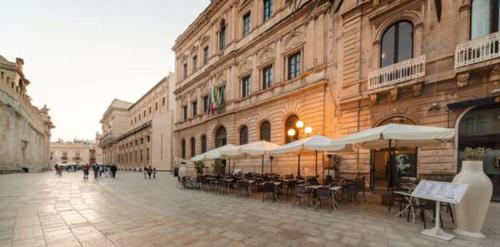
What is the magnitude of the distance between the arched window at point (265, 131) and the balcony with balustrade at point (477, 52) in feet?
35.2

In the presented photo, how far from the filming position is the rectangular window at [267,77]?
704 inches

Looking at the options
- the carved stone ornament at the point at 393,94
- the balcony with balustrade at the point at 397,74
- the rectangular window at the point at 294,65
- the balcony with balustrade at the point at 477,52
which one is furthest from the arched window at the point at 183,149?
the balcony with balustrade at the point at 477,52

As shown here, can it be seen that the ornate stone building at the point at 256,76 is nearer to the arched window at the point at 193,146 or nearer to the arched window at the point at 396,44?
the arched window at the point at 193,146

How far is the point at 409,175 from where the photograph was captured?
36.0ft

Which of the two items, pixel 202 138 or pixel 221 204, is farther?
pixel 202 138

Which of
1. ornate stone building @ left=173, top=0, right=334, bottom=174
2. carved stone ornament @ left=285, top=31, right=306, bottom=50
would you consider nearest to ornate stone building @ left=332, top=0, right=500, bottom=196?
ornate stone building @ left=173, top=0, right=334, bottom=174

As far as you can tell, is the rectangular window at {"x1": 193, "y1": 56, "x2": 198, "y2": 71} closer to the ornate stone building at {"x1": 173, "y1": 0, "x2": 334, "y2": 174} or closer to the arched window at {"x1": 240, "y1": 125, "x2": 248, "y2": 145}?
the ornate stone building at {"x1": 173, "y1": 0, "x2": 334, "y2": 174}

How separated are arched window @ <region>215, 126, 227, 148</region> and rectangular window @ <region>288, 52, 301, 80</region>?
8.61 metres

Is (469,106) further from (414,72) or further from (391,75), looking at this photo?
(391,75)

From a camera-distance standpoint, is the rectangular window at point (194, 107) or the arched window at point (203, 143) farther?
the rectangular window at point (194, 107)

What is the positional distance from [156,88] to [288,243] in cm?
3901

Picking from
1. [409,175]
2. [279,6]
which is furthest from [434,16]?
[279,6]

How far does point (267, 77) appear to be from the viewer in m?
18.2

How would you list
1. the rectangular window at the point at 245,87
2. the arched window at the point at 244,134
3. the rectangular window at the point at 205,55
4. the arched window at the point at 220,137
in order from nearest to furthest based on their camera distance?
the arched window at the point at 244,134 → the rectangular window at the point at 245,87 → the arched window at the point at 220,137 → the rectangular window at the point at 205,55
